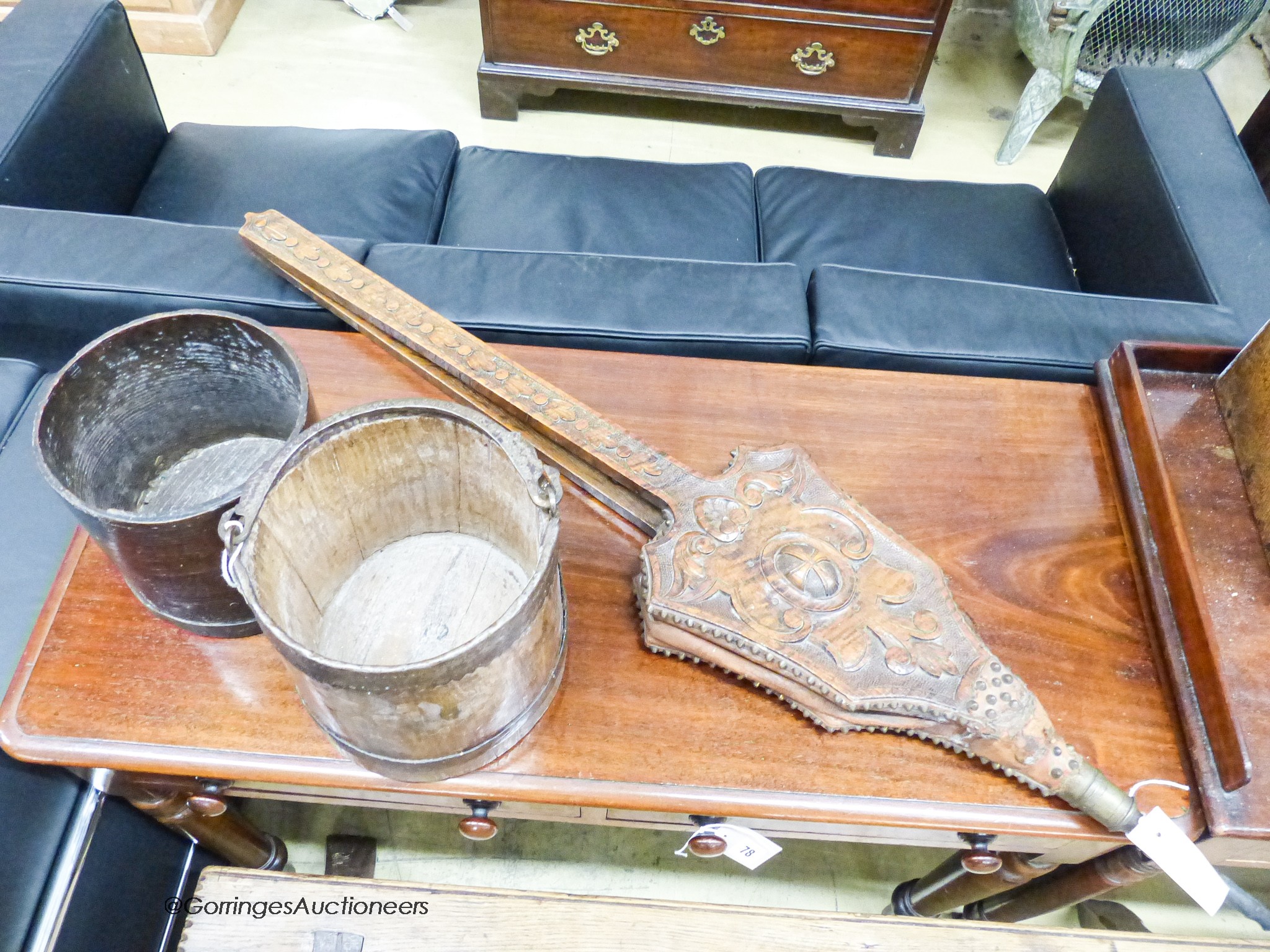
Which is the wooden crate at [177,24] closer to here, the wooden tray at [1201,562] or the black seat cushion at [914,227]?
the black seat cushion at [914,227]

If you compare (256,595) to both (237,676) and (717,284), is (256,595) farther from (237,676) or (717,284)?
(717,284)

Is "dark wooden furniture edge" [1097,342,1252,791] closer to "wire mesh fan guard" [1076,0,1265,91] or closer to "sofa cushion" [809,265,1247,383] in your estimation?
"sofa cushion" [809,265,1247,383]

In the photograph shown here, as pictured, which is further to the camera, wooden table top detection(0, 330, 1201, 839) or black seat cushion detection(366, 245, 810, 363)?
black seat cushion detection(366, 245, 810, 363)

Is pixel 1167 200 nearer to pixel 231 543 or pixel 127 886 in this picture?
pixel 231 543

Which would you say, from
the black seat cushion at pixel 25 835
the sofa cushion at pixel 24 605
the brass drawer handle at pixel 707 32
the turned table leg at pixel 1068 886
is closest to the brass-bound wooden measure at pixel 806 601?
the turned table leg at pixel 1068 886

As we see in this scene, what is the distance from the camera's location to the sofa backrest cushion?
51.7 inches

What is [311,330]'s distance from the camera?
42.4 inches

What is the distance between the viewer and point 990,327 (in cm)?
115

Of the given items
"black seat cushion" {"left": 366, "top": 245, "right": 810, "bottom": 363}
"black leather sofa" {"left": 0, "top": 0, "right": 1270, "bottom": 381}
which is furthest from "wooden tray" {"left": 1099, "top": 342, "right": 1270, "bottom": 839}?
"black seat cushion" {"left": 366, "top": 245, "right": 810, "bottom": 363}

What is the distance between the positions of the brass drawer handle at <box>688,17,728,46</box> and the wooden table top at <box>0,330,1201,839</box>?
152 cm

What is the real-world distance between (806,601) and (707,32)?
1843 mm

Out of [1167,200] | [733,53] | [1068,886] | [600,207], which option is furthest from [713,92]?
[1068,886]

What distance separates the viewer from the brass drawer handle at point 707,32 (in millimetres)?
2133

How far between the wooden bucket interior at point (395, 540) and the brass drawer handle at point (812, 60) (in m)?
1.84
